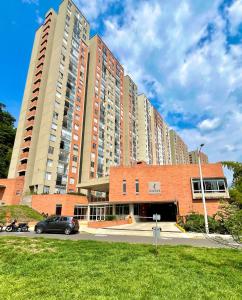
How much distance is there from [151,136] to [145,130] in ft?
21.6

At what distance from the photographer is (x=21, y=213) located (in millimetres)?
35312

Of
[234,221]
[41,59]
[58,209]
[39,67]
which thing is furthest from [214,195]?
[41,59]

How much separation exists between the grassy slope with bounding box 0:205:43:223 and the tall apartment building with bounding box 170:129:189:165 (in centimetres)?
8905

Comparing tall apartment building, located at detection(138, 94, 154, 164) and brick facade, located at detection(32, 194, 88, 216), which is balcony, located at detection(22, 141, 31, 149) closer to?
brick facade, located at detection(32, 194, 88, 216)

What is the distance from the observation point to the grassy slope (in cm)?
3339

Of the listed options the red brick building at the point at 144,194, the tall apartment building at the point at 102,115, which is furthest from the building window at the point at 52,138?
the red brick building at the point at 144,194

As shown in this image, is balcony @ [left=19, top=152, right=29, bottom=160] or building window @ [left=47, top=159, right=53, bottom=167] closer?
building window @ [left=47, top=159, right=53, bottom=167]

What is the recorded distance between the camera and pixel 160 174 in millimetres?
36562

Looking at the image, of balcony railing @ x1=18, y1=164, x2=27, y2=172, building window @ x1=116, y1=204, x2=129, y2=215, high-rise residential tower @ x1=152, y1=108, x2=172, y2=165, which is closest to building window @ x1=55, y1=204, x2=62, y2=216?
building window @ x1=116, y1=204, x2=129, y2=215

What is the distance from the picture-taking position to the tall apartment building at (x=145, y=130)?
82750mm

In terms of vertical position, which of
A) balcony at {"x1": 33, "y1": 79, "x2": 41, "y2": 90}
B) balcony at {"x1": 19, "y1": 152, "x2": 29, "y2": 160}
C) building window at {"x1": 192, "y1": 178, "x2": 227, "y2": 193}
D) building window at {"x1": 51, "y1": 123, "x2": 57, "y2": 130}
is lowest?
building window at {"x1": 192, "y1": 178, "x2": 227, "y2": 193}

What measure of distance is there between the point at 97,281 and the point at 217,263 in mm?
5026

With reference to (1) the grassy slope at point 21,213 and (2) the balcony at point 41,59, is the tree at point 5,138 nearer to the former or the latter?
(2) the balcony at point 41,59

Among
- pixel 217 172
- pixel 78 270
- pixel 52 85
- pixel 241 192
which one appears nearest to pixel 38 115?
pixel 52 85
